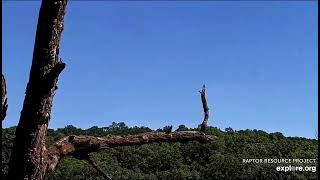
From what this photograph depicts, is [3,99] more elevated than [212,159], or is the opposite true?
[212,159]

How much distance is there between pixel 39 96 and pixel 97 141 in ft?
3.70

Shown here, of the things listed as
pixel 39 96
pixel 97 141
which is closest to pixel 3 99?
pixel 39 96

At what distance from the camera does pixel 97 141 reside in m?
5.23

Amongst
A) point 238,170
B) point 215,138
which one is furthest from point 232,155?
point 215,138

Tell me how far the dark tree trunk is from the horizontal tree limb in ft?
1.10

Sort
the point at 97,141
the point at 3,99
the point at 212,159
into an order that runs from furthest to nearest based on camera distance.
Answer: the point at 212,159 < the point at 97,141 < the point at 3,99

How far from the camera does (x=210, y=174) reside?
282 feet

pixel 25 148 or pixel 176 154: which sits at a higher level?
pixel 176 154

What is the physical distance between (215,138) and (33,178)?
8.21 ft

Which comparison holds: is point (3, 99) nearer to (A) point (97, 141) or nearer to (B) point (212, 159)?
(A) point (97, 141)

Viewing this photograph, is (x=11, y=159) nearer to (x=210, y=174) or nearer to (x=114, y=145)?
(x=114, y=145)

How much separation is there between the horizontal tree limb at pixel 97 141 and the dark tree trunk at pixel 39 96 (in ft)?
1.10

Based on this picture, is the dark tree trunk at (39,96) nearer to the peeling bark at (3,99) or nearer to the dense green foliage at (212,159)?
the peeling bark at (3,99)

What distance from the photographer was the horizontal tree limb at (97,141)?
192 inches
